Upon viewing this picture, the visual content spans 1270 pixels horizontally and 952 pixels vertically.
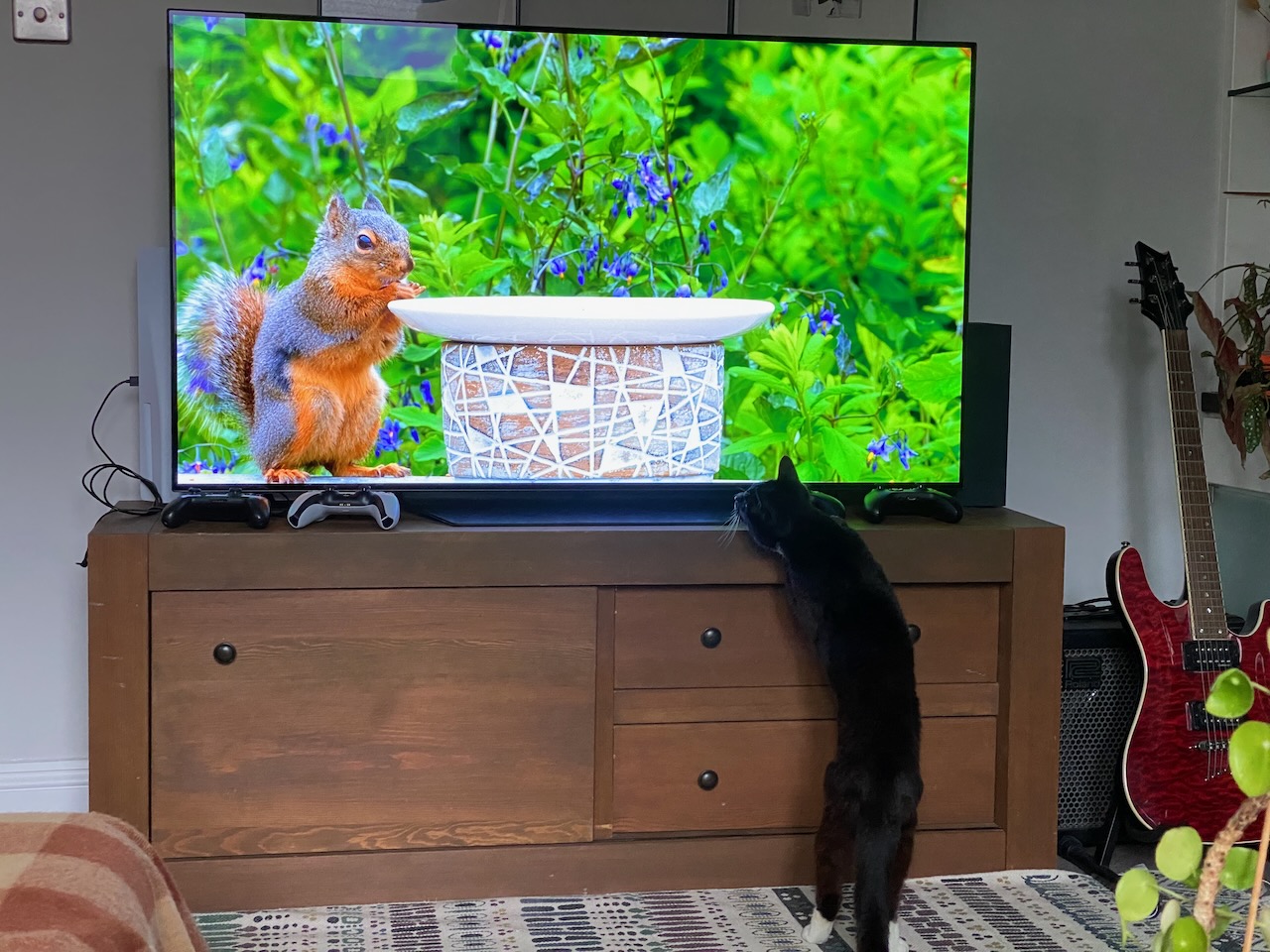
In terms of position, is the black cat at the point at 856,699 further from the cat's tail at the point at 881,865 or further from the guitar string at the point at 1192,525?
the guitar string at the point at 1192,525

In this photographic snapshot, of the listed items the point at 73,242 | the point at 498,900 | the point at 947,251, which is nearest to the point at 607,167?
the point at 947,251

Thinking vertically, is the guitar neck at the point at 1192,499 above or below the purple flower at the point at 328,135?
below

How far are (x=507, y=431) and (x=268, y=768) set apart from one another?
0.72 metres

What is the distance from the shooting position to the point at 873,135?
2.45 meters

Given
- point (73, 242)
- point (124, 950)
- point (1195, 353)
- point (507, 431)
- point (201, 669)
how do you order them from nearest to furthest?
1. point (124, 950)
2. point (201, 669)
3. point (507, 431)
4. point (73, 242)
5. point (1195, 353)

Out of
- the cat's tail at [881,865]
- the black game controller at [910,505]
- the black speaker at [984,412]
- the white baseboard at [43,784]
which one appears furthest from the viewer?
the white baseboard at [43,784]

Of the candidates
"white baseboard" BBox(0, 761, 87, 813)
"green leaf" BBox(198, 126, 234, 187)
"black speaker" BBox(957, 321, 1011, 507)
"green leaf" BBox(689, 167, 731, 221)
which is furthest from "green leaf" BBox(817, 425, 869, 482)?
"white baseboard" BBox(0, 761, 87, 813)

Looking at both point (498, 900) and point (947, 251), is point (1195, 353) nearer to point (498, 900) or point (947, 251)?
point (947, 251)

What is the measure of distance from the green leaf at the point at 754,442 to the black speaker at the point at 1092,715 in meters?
0.70

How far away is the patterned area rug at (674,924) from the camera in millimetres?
2150

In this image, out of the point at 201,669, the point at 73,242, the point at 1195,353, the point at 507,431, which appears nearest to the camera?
the point at 201,669

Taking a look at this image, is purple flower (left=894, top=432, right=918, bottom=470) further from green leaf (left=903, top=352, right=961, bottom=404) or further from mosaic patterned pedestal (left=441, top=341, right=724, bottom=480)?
mosaic patterned pedestal (left=441, top=341, right=724, bottom=480)

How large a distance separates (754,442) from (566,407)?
1.23 ft

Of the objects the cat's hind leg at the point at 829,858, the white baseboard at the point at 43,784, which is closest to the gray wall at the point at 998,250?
the white baseboard at the point at 43,784
